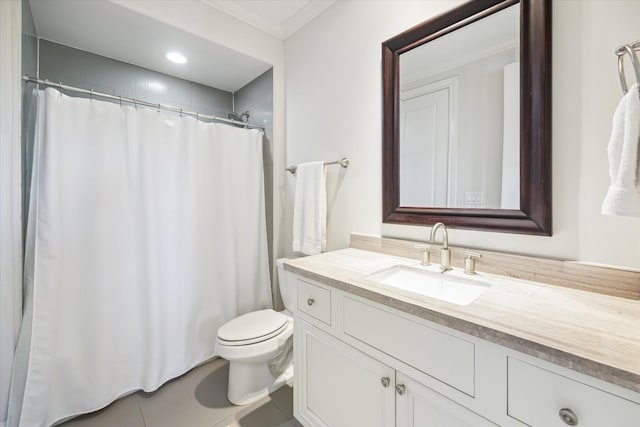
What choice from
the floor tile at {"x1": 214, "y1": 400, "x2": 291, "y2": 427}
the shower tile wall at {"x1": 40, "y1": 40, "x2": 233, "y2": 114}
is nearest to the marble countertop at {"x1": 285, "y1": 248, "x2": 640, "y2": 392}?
the floor tile at {"x1": 214, "y1": 400, "x2": 291, "y2": 427}

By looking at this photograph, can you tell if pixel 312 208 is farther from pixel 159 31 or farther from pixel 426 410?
pixel 159 31

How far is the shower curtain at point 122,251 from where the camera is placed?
1.34m

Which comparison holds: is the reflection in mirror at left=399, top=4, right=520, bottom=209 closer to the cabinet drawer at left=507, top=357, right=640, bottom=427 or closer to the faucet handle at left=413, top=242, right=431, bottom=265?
the faucet handle at left=413, top=242, right=431, bottom=265

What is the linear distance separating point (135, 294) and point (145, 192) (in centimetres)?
60

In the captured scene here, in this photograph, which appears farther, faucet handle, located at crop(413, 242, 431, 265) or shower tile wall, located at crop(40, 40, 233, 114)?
shower tile wall, located at crop(40, 40, 233, 114)

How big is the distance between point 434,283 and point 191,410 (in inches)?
56.9

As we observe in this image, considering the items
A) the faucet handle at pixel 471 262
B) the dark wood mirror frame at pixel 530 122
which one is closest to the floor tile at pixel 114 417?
the faucet handle at pixel 471 262

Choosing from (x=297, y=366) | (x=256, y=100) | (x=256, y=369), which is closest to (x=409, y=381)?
(x=297, y=366)

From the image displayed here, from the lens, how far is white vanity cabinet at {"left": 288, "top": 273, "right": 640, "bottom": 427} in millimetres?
557

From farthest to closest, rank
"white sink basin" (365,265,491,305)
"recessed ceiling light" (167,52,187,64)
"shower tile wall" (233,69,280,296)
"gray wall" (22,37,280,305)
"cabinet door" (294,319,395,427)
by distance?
"shower tile wall" (233,69,280,296)
"recessed ceiling light" (167,52,187,64)
"gray wall" (22,37,280,305)
"white sink basin" (365,265,491,305)
"cabinet door" (294,319,395,427)

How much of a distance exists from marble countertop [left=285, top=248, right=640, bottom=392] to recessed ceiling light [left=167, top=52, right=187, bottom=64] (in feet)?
6.27

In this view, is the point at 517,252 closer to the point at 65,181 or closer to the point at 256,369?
the point at 256,369

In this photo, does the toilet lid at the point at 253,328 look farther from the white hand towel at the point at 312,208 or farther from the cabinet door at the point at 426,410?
the cabinet door at the point at 426,410

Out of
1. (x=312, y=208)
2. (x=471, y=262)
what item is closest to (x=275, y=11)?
(x=312, y=208)
